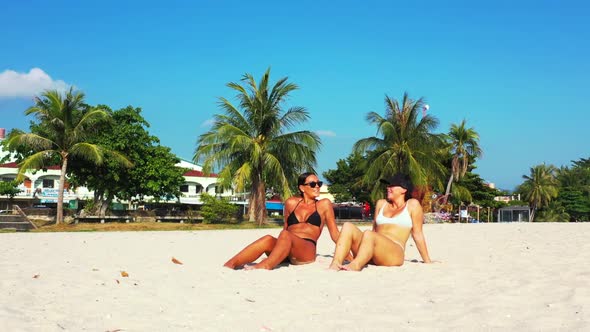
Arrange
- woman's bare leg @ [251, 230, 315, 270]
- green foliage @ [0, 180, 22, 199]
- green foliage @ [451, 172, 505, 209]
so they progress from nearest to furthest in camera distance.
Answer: woman's bare leg @ [251, 230, 315, 270], green foliage @ [0, 180, 22, 199], green foliage @ [451, 172, 505, 209]

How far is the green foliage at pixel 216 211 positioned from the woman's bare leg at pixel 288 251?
19.6m

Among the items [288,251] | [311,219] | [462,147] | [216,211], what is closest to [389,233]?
[311,219]

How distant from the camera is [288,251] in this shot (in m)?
7.36

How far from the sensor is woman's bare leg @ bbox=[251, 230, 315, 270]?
7.18 m

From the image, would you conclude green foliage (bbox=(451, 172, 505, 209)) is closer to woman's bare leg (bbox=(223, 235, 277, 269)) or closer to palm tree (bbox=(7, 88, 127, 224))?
palm tree (bbox=(7, 88, 127, 224))

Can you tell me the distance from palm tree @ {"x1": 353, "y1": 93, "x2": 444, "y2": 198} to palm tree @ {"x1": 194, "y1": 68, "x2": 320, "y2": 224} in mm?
4506

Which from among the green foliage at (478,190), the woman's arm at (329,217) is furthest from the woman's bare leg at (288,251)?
the green foliage at (478,190)

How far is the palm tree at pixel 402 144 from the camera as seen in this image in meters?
30.1

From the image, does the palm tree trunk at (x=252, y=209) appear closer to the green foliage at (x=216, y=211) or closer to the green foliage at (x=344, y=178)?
the green foliage at (x=216, y=211)

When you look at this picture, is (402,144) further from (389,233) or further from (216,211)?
(389,233)

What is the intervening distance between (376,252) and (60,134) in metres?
22.3

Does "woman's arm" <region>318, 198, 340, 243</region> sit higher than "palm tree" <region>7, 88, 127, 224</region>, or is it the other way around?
"palm tree" <region>7, 88, 127, 224</region>

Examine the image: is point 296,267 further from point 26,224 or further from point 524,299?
point 26,224

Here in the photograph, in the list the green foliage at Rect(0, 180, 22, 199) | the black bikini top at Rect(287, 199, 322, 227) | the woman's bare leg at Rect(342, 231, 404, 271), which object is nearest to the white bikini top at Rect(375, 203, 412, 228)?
the woman's bare leg at Rect(342, 231, 404, 271)
